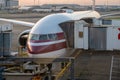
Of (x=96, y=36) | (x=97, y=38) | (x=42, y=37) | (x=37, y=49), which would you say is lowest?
(x=37, y=49)

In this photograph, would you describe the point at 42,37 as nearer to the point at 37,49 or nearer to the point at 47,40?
the point at 47,40

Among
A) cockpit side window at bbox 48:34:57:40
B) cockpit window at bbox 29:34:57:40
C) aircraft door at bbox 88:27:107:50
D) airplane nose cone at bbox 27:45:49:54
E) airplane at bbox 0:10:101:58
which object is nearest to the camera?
airplane nose cone at bbox 27:45:49:54

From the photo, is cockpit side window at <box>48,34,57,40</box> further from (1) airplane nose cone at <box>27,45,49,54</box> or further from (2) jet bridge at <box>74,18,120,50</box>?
(2) jet bridge at <box>74,18,120,50</box>

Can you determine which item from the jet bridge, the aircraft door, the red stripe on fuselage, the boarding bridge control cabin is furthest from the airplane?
the aircraft door

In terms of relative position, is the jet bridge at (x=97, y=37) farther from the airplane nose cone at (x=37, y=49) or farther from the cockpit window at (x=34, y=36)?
the airplane nose cone at (x=37, y=49)

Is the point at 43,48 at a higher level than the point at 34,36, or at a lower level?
lower

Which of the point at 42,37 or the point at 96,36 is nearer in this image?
the point at 42,37

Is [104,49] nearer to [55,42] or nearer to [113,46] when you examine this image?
[113,46]

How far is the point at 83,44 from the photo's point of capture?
93.2 feet

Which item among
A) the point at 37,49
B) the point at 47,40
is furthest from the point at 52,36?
the point at 37,49

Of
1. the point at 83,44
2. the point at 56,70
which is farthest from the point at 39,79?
the point at 83,44

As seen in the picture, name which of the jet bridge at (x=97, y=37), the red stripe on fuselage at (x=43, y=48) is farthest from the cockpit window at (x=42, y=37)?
the jet bridge at (x=97, y=37)

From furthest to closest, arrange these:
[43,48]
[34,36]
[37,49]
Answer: [34,36], [43,48], [37,49]

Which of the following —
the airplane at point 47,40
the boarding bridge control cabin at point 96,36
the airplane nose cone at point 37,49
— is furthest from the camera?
the boarding bridge control cabin at point 96,36
